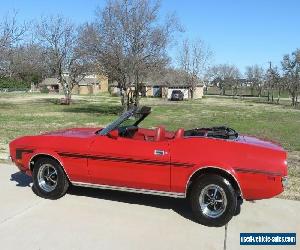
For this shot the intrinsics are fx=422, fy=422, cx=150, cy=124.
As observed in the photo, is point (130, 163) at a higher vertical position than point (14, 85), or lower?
lower

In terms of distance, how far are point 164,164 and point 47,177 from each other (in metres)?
1.89

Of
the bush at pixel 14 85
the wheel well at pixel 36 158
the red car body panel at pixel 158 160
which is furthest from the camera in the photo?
the bush at pixel 14 85

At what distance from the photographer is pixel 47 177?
6145 mm

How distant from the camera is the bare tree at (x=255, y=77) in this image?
86.9 m


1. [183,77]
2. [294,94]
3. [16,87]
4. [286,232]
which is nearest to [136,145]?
[286,232]

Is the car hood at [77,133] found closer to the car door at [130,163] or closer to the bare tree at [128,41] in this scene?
the car door at [130,163]

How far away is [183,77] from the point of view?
7456 cm

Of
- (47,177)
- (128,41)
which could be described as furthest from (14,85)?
(47,177)

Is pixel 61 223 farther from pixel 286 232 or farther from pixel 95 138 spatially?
pixel 286 232

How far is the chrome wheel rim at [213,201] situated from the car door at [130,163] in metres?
0.48

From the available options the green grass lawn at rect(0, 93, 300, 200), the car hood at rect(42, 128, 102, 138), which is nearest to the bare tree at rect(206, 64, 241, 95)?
the green grass lawn at rect(0, 93, 300, 200)

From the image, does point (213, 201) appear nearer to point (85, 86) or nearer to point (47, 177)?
point (47, 177)

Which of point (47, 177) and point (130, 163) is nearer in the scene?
point (130, 163)

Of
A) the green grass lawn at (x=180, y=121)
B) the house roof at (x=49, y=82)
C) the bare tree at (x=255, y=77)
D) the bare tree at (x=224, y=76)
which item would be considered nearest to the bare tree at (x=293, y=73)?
the green grass lawn at (x=180, y=121)
